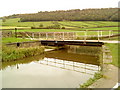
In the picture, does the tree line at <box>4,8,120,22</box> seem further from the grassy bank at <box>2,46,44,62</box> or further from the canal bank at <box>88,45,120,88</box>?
the canal bank at <box>88,45,120,88</box>

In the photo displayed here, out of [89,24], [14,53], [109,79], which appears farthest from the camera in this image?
[89,24]

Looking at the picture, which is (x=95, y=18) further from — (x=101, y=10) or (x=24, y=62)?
(x=24, y=62)

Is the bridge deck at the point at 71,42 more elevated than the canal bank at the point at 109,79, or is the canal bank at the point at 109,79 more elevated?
the bridge deck at the point at 71,42

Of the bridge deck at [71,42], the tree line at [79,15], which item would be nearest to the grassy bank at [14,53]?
the bridge deck at [71,42]

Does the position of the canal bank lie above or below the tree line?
below

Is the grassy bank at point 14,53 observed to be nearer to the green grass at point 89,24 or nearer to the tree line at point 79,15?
the green grass at point 89,24

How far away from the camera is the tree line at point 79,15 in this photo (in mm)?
40478

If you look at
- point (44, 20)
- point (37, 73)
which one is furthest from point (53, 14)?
point (37, 73)

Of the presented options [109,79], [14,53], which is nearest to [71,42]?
[14,53]

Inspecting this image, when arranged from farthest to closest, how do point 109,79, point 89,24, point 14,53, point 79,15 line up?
point 79,15 → point 89,24 → point 14,53 → point 109,79

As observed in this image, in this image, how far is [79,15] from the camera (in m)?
43.8

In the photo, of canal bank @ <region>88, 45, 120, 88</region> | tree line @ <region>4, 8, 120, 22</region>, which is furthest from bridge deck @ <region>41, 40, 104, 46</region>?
tree line @ <region>4, 8, 120, 22</region>

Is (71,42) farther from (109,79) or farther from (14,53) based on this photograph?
(109,79)

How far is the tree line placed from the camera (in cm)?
4048
